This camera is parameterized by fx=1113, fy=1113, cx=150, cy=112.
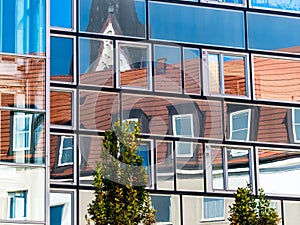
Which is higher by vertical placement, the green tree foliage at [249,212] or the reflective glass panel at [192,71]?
the reflective glass panel at [192,71]

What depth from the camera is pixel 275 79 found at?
782 inches

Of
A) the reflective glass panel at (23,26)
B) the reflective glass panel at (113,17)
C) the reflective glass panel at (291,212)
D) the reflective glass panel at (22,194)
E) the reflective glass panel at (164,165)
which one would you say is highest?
the reflective glass panel at (113,17)

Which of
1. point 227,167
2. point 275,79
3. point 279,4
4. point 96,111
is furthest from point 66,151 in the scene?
point 279,4

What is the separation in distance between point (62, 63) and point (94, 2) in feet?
4.24

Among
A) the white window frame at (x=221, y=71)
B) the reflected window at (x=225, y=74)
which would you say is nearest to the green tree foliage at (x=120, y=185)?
the white window frame at (x=221, y=71)

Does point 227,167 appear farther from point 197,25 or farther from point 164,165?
point 197,25

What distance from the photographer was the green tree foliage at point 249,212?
18000 millimetres

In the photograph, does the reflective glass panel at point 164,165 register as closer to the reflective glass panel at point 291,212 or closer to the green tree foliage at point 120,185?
the green tree foliage at point 120,185

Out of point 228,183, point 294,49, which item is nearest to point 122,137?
point 228,183

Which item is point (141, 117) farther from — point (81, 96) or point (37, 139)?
point (37, 139)

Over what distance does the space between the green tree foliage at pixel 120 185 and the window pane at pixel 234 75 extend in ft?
9.28

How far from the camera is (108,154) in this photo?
17.2 m

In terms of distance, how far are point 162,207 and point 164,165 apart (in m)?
0.71

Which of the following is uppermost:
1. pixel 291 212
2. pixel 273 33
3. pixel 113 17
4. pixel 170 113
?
pixel 113 17
